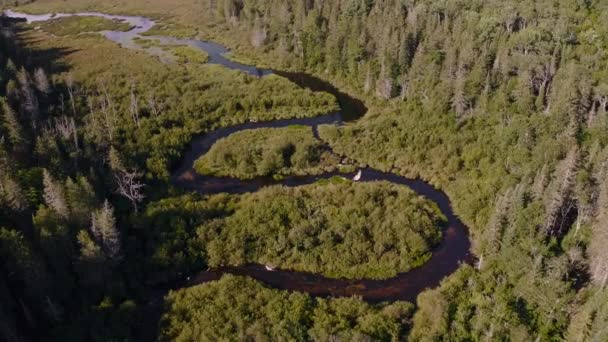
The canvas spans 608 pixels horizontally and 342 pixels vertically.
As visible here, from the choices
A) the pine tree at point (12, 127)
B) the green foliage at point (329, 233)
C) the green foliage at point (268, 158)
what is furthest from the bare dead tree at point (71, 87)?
the green foliage at point (329, 233)

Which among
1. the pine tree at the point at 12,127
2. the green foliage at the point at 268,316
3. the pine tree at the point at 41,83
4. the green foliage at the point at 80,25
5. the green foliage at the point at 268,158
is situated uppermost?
the green foliage at the point at 80,25

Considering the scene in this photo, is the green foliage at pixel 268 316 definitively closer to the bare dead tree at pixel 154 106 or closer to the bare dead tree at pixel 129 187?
the bare dead tree at pixel 129 187

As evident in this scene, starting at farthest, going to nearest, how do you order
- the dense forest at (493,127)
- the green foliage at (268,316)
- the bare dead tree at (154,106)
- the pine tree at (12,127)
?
the bare dead tree at (154,106) < the pine tree at (12,127) < the dense forest at (493,127) < the green foliage at (268,316)

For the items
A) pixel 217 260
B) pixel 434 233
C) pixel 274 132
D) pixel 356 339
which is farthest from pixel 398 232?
pixel 274 132

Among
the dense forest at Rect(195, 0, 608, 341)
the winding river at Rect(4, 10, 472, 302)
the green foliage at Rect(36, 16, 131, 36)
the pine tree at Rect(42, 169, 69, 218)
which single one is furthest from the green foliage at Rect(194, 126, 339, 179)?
the green foliage at Rect(36, 16, 131, 36)

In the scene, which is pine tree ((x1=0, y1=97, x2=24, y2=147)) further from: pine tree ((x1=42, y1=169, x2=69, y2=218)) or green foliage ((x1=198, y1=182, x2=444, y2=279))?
green foliage ((x1=198, y1=182, x2=444, y2=279))

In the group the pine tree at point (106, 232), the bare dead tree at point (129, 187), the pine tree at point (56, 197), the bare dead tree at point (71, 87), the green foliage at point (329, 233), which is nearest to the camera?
the pine tree at point (106, 232)

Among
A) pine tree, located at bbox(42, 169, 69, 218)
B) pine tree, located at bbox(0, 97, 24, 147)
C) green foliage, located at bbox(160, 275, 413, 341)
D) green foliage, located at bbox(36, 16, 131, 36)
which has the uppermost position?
green foliage, located at bbox(36, 16, 131, 36)
